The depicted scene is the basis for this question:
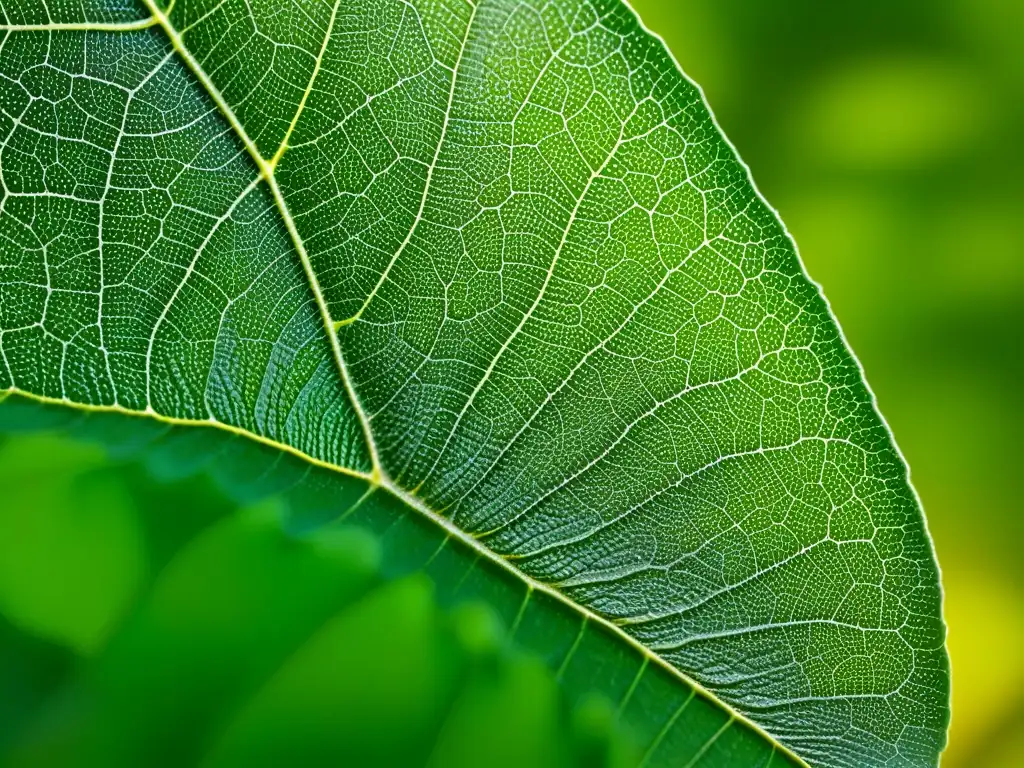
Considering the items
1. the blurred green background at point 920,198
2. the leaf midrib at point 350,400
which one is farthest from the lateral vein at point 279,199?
the blurred green background at point 920,198

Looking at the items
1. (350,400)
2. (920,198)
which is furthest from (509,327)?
(920,198)

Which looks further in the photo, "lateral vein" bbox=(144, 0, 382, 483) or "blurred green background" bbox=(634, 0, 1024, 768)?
"blurred green background" bbox=(634, 0, 1024, 768)

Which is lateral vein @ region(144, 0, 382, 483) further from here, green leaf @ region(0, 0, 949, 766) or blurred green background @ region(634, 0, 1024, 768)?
blurred green background @ region(634, 0, 1024, 768)

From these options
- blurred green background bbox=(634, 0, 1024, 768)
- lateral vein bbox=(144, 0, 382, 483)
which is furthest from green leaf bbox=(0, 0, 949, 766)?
blurred green background bbox=(634, 0, 1024, 768)

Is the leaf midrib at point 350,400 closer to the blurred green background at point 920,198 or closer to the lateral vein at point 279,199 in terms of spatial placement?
the lateral vein at point 279,199

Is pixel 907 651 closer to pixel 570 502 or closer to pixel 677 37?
pixel 570 502

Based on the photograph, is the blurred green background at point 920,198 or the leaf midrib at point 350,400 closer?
the leaf midrib at point 350,400

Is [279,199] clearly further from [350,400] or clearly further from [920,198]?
[920,198]
